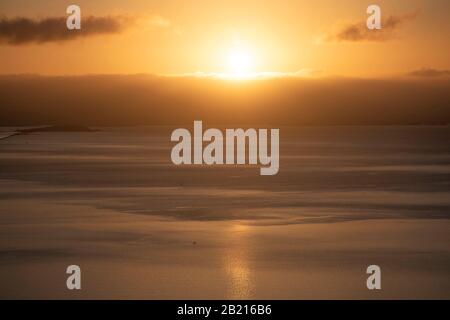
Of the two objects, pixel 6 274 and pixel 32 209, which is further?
pixel 32 209

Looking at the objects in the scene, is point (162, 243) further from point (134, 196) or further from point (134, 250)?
point (134, 196)

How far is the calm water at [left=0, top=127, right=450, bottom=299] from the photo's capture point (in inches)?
668

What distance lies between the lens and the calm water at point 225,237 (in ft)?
55.7

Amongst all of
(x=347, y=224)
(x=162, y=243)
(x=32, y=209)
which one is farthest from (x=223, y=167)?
(x=162, y=243)

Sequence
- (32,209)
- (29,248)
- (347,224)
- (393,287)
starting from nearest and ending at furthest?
(393,287) < (29,248) < (347,224) < (32,209)

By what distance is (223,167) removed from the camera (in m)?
Answer: 56.9

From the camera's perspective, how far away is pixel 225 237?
23.1 m

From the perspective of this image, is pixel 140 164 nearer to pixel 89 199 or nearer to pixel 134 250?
pixel 89 199

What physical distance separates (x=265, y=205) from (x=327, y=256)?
1096 centimetres

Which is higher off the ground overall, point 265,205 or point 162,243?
point 265,205
